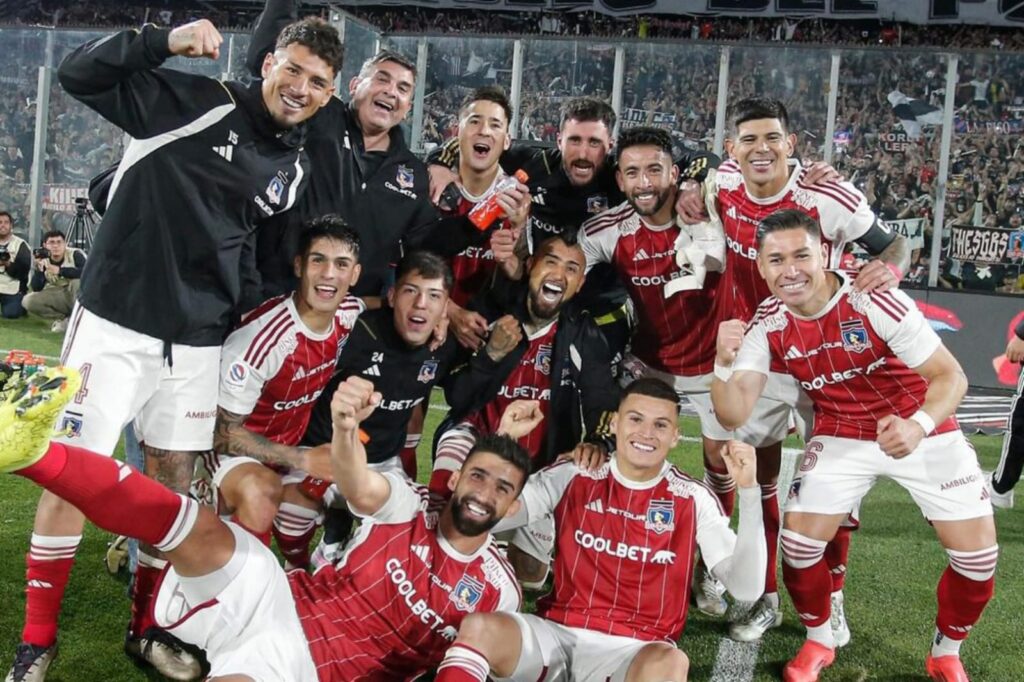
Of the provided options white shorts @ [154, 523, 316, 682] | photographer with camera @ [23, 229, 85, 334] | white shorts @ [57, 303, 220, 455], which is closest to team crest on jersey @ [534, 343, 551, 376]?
white shorts @ [57, 303, 220, 455]

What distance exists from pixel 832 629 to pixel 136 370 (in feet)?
8.88

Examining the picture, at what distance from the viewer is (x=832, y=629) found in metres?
3.93

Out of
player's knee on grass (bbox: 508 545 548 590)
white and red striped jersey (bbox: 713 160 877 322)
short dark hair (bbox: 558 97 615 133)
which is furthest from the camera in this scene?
short dark hair (bbox: 558 97 615 133)

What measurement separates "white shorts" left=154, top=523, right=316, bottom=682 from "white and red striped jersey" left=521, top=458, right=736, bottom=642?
33.5 inches

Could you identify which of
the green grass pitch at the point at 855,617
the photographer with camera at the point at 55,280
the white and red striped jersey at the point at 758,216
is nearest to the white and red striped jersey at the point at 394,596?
the green grass pitch at the point at 855,617

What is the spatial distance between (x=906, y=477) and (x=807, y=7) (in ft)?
38.8

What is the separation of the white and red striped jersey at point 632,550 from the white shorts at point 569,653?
5cm

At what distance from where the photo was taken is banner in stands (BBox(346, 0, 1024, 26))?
13383mm

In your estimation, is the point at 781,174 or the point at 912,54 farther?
the point at 912,54

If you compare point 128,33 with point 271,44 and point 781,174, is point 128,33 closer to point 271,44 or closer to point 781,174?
point 271,44

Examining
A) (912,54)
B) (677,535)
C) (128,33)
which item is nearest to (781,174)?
(677,535)

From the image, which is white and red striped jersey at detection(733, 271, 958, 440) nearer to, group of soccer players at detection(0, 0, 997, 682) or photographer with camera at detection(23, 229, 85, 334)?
group of soccer players at detection(0, 0, 997, 682)

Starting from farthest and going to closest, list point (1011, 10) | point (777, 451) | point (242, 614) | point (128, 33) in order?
point (1011, 10) < point (777, 451) < point (128, 33) < point (242, 614)

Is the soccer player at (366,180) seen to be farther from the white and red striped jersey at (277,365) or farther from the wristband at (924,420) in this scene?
the wristband at (924,420)
